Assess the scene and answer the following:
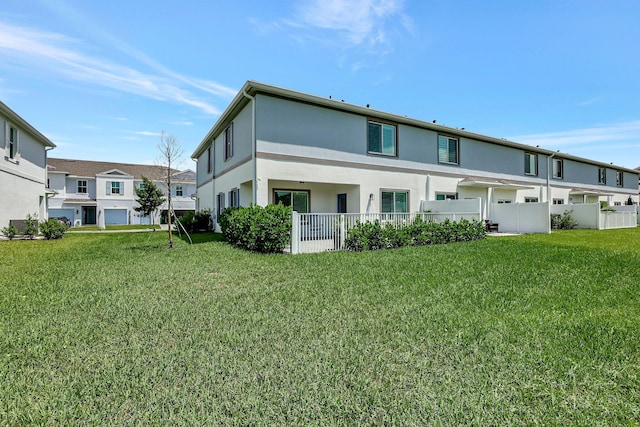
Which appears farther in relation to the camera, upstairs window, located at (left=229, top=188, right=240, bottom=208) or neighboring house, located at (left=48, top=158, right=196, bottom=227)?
neighboring house, located at (left=48, top=158, right=196, bottom=227)

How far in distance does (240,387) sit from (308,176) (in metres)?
10.8

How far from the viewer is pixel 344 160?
13.9 m

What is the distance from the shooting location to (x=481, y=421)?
7.17ft

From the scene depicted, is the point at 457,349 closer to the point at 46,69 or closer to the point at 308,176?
the point at 308,176

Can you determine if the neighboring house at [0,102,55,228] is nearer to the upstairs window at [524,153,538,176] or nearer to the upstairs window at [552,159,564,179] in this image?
the upstairs window at [524,153,538,176]

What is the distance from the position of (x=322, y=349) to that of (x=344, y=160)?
451 inches

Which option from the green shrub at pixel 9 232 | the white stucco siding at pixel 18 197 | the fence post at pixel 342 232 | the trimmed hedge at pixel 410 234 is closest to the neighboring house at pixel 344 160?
the fence post at pixel 342 232

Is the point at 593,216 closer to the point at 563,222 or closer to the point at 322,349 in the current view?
the point at 563,222

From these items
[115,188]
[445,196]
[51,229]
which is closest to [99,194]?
[115,188]

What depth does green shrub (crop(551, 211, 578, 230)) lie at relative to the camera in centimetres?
1970

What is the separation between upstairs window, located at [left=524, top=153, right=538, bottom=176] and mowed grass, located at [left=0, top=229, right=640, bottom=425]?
18.8m

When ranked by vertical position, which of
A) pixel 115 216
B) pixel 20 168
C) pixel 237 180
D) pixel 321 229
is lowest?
pixel 321 229

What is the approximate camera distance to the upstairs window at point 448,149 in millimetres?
17625

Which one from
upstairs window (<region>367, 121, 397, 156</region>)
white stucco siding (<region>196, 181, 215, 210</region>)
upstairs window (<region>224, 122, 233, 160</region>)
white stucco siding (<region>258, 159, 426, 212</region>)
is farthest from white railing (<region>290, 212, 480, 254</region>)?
white stucco siding (<region>196, 181, 215, 210</region>)
